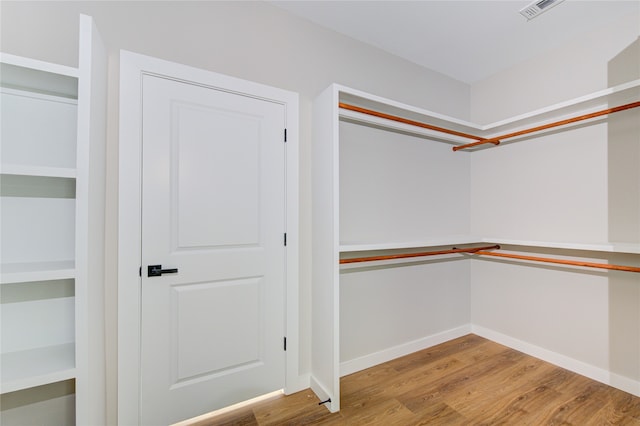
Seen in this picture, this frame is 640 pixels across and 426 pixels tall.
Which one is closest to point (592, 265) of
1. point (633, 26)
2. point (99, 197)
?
point (633, 26)

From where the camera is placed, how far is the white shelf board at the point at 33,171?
44.2 inches

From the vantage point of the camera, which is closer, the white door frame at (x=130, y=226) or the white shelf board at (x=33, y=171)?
the white shelf board at (x=33, y=171)

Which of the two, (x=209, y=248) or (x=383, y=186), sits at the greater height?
(x=383, y=186)

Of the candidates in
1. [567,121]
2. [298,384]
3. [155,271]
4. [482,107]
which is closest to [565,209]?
[567,121]

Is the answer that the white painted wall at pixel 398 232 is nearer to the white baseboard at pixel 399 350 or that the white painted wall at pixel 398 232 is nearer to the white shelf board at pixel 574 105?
the white baseboard at pixel 399 350

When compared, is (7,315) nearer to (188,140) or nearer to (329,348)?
(188,140)

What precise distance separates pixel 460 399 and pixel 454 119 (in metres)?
2.15

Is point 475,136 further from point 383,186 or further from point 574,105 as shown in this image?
point 383,186

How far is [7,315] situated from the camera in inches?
53.2

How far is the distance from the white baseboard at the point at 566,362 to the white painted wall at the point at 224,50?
1959 mm

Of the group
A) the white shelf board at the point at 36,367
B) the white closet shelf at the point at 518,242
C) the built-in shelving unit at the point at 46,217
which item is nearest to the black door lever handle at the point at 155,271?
the built-in shelving unit at the point at 46,217

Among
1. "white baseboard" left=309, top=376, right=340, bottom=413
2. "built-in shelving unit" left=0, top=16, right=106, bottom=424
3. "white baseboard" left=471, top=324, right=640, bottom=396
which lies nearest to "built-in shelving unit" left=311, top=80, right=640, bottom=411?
"white baseboard" left=309, top=376, right=340, bottom=413

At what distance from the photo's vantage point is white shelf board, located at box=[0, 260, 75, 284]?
115cm

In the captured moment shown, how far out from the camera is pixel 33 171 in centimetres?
117
